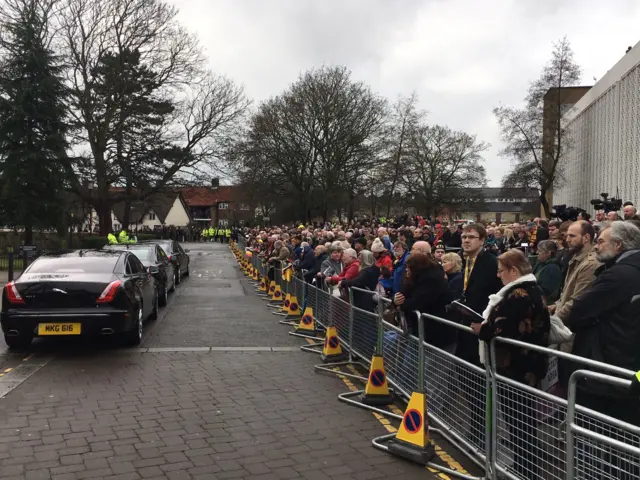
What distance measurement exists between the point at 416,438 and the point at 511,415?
920mm

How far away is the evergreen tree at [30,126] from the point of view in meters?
23.8

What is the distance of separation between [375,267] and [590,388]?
4.76m

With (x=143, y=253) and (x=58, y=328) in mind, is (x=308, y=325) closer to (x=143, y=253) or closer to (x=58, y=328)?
(x=58, y=328)

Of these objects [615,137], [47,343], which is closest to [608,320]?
[47,343]

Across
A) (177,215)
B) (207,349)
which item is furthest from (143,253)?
(177,215)

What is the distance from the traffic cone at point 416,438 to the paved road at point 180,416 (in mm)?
92

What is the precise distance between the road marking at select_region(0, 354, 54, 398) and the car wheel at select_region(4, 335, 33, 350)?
0.28m

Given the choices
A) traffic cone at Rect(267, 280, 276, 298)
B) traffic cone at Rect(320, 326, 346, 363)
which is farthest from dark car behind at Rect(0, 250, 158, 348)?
traffic cone at Rect(267, 280, 276, 298)

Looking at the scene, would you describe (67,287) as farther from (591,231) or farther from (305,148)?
(305,148)

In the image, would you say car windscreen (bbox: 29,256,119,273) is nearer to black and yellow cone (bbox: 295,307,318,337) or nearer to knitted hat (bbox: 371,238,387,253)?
black and yellow cone (bbox: 295,307,318,337)

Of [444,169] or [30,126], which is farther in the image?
[444,169]

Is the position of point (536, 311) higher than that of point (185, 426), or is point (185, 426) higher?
point (536, 311)

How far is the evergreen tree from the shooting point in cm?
2380

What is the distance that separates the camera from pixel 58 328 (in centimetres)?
793
